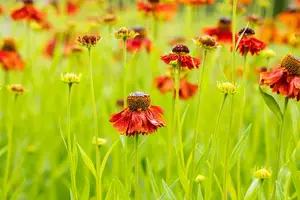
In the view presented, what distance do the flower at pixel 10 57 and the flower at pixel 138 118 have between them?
A: 899 millimetres

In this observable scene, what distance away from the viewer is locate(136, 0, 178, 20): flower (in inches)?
71.4

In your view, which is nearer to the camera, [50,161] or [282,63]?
[282,63]

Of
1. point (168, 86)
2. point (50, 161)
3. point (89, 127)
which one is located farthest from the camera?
point (89, 127)

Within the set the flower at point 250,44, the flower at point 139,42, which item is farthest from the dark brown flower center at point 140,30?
the flower at point 250,44

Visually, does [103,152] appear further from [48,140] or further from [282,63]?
[282,63]

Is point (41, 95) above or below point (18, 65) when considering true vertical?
below

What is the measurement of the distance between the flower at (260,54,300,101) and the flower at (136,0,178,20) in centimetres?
89

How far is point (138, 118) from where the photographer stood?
0.93 meters

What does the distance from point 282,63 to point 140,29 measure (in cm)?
105

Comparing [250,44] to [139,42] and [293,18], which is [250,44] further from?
[293,18]

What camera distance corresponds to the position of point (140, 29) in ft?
6.47

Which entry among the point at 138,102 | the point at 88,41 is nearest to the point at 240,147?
the point at 138,102

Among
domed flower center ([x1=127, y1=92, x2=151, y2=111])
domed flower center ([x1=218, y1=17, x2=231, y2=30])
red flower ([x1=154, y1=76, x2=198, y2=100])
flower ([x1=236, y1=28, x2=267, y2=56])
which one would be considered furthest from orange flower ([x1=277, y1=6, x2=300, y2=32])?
domed flower center ([x1=127, y1=92, x2=151, y2=111])

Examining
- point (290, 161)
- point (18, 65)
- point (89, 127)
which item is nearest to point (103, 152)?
point (89, 127)
